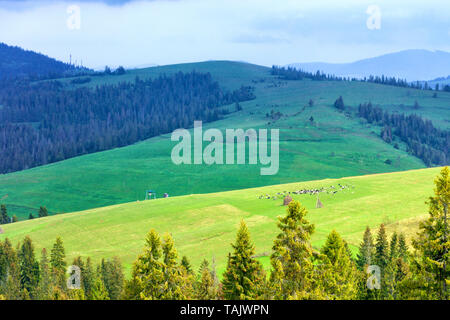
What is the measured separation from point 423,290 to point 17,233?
Answer: 329 feet

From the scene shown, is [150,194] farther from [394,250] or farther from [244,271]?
[244,271]

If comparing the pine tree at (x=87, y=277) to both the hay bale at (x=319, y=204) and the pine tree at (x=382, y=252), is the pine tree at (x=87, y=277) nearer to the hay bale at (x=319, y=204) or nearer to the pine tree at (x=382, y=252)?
the pine tree at (x=382, y=252)

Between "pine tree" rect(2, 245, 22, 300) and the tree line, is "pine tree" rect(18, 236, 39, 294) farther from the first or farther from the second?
the tree line

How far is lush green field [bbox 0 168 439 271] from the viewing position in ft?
293

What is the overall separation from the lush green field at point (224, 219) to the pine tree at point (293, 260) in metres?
40.2

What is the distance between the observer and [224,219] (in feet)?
348

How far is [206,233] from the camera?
9612 centimetres

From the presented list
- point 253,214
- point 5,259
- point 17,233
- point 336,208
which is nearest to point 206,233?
point 253,214

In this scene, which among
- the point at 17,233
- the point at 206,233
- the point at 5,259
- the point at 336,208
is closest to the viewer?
the point at 5,259

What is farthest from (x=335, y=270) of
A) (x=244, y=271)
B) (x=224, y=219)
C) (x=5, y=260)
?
(x=224, y=219)

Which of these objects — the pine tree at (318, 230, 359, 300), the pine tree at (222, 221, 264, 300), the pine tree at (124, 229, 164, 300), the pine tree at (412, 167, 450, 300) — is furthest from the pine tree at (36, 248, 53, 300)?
the pine tree at (412, 167, 450, 300)

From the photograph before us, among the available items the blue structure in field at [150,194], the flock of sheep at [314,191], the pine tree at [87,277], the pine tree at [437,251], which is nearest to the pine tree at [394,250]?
the pine tree at [437,251]

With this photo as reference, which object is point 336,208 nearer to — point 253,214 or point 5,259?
point 253,214
